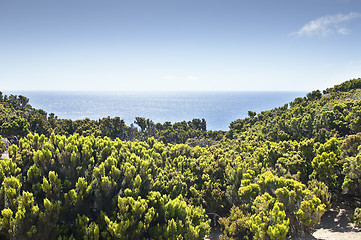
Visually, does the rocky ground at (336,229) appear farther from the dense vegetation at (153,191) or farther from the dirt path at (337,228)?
the dense vegetation at (153,191)

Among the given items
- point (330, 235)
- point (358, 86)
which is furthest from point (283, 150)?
point (358, 86)

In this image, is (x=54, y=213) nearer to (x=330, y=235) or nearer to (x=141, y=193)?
(x=141, y=193)

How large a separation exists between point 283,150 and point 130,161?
1257 cm

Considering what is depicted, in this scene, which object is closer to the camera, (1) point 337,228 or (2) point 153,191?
(1) point 337,228

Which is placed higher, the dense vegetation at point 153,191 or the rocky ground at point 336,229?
the dense vegetation at point 153,191

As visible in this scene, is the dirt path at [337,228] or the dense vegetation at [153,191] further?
the dirt path at [337,228]

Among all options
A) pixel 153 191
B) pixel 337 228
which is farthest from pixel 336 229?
pixel 153 191

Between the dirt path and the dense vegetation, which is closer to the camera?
the dense vegetation

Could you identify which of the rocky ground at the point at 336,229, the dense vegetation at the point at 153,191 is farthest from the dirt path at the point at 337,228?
the dense vegetation at the point at 153,191

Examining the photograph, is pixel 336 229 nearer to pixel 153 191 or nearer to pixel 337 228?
pixel 337 228

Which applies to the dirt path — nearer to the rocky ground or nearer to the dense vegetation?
the rocky ground

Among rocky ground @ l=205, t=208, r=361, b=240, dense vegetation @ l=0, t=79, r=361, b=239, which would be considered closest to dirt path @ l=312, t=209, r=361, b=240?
rocky ground @ l=205, t=208, r=361, b=240

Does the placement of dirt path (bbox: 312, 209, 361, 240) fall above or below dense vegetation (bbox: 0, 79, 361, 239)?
below

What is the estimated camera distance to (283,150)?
19.0 m
